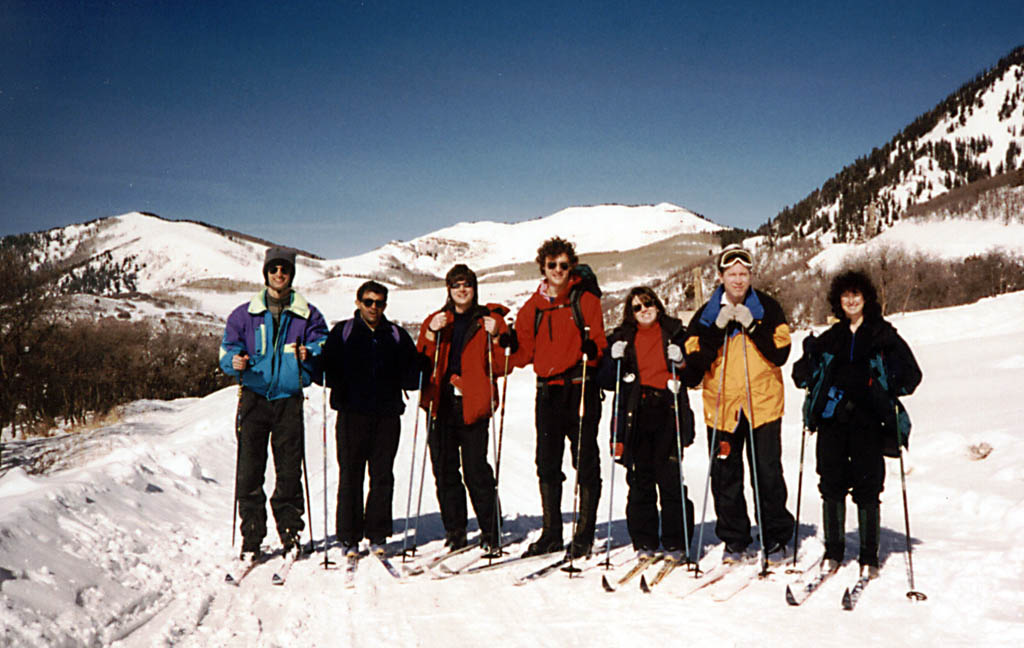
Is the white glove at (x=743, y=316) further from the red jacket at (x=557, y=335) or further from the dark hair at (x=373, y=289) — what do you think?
the dark hair at (x=373, y=289)

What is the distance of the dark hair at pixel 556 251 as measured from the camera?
5145 mm

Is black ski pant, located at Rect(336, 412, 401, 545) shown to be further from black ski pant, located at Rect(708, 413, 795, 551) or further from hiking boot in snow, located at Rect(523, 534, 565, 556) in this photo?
black ski pant, located at Rect(708, 413, 795, 551)

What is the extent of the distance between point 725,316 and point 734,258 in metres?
0.44

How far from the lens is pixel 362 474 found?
525 cm

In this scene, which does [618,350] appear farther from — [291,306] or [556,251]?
[291,306]

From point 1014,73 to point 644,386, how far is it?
510 ft

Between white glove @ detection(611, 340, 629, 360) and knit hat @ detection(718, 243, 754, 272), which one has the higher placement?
knit hat @ detection(718, 243, 754, 272)

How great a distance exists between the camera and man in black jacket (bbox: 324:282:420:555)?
204 inches

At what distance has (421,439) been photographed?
463 inches

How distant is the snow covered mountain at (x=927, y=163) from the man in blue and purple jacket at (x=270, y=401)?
88.0 m

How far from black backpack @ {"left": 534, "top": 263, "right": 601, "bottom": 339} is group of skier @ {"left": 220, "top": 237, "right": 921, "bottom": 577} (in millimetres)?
12

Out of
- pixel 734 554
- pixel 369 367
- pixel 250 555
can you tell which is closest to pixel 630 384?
pixel 734 554

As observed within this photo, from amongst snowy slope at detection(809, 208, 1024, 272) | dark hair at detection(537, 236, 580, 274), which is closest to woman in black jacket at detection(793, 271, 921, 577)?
dark hair at detection(537, 236, 580, 274)

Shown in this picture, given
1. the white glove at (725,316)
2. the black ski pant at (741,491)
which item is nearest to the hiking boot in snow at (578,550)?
the black ski pant at (741,491)
